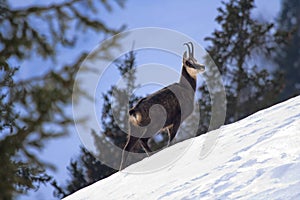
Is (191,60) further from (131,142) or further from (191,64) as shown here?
(131,142)

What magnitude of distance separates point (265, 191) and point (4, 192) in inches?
122

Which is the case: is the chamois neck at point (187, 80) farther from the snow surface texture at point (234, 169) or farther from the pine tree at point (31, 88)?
the pine tree at point (31, 88)

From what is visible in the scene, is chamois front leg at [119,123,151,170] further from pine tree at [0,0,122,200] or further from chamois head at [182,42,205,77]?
pine tree at [0,0,122,200]

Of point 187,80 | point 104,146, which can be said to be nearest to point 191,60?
point 187,80

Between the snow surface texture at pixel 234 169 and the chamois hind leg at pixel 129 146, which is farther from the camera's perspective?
the chamois hind leg at pixel 129 146

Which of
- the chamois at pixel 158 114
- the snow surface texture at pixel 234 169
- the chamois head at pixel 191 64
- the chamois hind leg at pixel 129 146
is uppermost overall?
the chamois head at pixel 191 64

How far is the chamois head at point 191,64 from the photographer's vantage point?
1053 centimetres

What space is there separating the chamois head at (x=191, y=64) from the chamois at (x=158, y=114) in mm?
345

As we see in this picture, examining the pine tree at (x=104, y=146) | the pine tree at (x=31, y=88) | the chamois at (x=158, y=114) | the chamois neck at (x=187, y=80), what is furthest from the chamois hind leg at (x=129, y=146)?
the pine tree at (x=104, y=146)

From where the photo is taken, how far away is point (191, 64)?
10609 millimetres

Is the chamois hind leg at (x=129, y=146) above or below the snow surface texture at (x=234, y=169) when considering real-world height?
above

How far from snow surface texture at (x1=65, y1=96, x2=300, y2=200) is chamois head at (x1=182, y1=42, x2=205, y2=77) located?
3.41 feet

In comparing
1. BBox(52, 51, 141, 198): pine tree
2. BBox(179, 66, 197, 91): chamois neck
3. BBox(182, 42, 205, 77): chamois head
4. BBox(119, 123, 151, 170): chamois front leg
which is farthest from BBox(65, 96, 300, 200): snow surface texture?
BBox(52, 51, 141, 198): pine tree

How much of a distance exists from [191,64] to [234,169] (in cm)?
337
